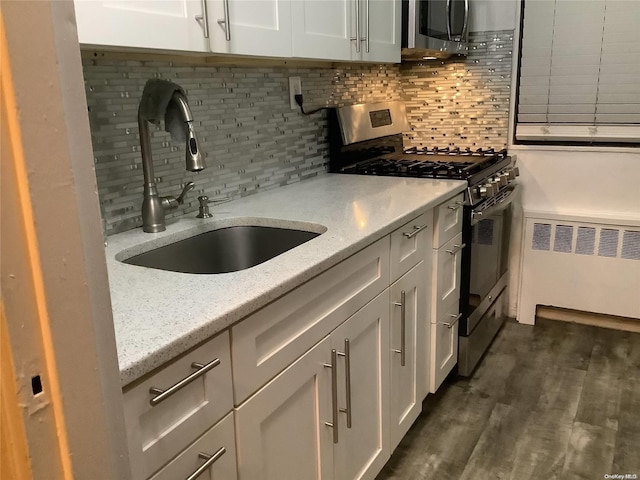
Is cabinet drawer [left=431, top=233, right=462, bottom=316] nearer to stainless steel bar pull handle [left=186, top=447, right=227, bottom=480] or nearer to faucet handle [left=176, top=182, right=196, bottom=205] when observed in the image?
faucet handle [left=176, top=182, right=196, bottom=205]

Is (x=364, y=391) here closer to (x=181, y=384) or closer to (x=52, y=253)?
(x=181, y=384)

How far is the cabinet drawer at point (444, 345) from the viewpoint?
2.21 m

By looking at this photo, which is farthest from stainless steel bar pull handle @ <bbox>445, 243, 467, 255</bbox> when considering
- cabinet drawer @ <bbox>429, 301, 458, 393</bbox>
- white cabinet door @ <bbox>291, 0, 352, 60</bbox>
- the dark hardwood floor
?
white cabinet door @ <bbox>291, 0, 352, 60</bbox>

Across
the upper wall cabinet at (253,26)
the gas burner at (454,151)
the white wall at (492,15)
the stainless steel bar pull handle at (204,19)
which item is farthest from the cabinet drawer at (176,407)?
the white wall at (492,15)

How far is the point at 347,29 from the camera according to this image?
2031mm

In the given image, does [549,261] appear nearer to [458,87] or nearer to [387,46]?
[458,87]

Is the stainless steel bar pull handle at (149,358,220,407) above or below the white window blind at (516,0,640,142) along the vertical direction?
below

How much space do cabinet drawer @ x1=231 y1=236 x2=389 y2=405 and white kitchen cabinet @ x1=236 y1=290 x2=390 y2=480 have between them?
30mm

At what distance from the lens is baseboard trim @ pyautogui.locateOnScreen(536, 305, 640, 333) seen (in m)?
2.98

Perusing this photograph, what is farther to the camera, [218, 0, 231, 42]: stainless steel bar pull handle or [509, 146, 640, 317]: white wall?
[509, 146, 640, 317]: white wall

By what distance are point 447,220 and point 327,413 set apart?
1.04 meters

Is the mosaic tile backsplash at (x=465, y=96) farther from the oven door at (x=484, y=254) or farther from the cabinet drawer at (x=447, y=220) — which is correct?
the cabinet drawer at (x=447, y=220)

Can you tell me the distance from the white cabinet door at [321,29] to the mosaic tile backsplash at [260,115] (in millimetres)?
312

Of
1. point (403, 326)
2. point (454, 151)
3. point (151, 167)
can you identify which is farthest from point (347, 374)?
point (454, 151)
